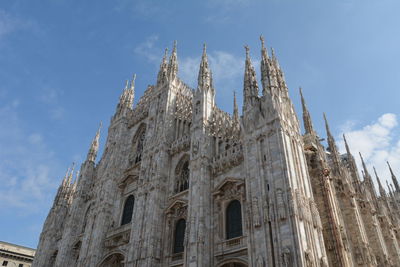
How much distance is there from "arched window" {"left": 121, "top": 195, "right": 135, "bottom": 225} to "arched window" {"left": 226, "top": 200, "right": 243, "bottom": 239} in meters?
11.4

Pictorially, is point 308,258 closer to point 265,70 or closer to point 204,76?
point 265,70

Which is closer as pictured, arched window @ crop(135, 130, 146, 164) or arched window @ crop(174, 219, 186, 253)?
arched window @ crop(174, 219, 186, 253)

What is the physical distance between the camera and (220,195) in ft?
73.3

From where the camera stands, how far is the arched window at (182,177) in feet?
85.7

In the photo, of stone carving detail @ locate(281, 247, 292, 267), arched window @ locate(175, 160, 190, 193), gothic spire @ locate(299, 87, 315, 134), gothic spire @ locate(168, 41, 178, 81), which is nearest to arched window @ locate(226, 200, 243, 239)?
stone carving detail @ locate(281, 247, 292, 267)

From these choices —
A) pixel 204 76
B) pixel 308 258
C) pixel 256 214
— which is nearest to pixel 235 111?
pixel 204 76

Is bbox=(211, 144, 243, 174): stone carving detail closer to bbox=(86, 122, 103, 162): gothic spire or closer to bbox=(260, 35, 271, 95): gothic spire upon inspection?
bbox=(260, 35, 271, 95): gothic spire

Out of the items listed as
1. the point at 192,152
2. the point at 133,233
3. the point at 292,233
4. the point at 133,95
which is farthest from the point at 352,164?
the point at 133,95

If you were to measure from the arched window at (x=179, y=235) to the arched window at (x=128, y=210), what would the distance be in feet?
21.8

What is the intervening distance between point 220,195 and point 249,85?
836cm

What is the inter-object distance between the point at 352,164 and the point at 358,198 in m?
4.34

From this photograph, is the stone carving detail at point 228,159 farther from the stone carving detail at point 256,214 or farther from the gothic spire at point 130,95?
the gothic spire at point 130,95

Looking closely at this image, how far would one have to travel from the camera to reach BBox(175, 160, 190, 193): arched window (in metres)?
26.1

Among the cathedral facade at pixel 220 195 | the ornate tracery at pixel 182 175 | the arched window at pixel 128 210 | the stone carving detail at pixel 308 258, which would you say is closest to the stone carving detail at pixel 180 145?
the cathedral facade at pixel 220 195
